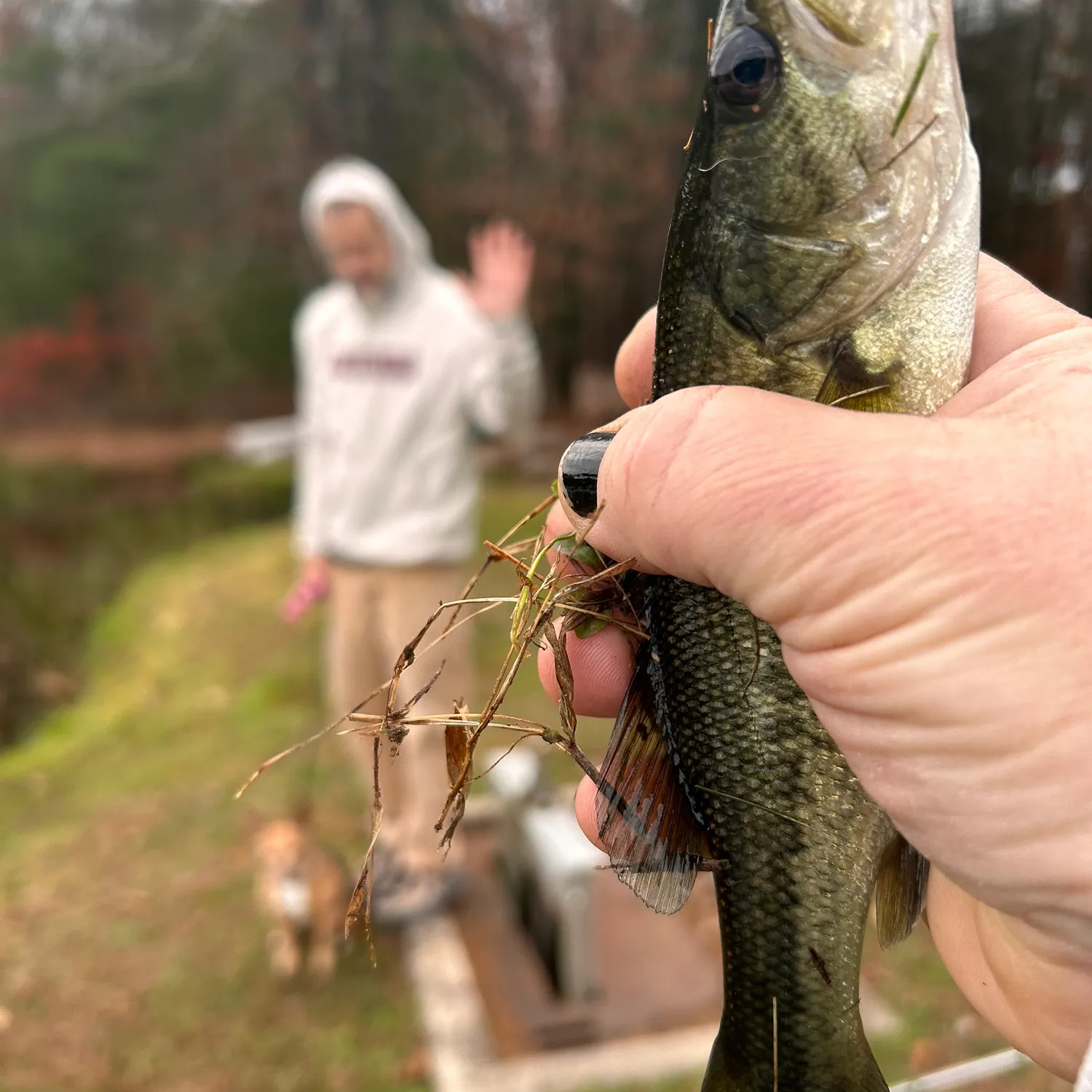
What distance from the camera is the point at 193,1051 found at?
10.6 feet

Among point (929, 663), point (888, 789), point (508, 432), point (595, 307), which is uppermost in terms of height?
point (929, 663)

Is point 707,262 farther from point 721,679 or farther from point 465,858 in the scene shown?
point 465,858

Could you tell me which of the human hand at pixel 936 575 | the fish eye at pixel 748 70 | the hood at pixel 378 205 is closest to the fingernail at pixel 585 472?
the human hand at pixel 936 575

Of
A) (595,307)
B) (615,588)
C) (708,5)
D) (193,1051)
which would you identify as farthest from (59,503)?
(615,588)

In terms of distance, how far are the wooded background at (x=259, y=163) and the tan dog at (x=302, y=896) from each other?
12068mm

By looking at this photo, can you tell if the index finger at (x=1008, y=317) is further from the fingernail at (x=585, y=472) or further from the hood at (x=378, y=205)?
the hood at (x=378, y=205)

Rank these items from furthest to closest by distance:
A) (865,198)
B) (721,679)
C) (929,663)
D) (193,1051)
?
(193,1051)
(721,679)
(865,198)
(929,663)

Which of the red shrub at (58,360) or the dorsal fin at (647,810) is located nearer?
the dorsal fin at (647,810)

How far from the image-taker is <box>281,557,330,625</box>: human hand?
12.5 feet

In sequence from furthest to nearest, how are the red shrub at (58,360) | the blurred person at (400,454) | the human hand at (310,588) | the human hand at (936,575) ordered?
the red shrub at (58,360), the human hand at (310,588), the blurred person at (400,454), the human hand at (936,575)

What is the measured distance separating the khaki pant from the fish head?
8.27 feet

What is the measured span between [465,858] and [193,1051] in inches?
52.2

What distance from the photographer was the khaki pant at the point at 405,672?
3699 millimetres

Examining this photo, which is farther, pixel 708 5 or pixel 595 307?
pixel 595 307
